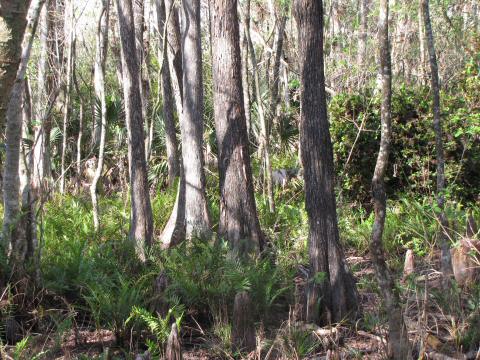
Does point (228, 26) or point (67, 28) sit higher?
point (67, 28)

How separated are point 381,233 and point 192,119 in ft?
17.2

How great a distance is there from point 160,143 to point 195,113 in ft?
19.5

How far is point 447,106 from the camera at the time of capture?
36.2 feet

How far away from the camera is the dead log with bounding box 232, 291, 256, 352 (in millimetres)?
5965

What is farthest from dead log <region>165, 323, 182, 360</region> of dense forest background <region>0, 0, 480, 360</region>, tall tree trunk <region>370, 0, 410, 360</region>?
Answer: tall tree trunk <region>370, 0, 410, 360</region>

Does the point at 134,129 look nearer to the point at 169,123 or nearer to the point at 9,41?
the point at 169,123

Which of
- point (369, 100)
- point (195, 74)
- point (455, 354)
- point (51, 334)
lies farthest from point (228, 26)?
point (455, 354)

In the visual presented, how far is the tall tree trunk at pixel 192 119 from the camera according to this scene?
10219 mm

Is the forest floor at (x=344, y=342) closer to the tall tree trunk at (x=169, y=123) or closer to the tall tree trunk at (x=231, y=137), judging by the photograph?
the tall tree trunk at (x=231, y=137)

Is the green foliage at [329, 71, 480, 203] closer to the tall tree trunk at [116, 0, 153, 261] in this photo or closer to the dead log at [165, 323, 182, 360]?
the tall tree trunk at [116, 0, 153, 261]

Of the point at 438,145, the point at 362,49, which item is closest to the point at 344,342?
the point at 438,145

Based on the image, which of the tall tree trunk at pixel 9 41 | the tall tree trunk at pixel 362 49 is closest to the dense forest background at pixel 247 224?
the tall tree trunk at pixel 9 41

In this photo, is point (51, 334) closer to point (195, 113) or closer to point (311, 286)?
point (311, 286)

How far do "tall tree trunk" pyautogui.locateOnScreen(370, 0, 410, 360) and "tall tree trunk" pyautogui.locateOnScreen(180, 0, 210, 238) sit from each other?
468 centimetres
